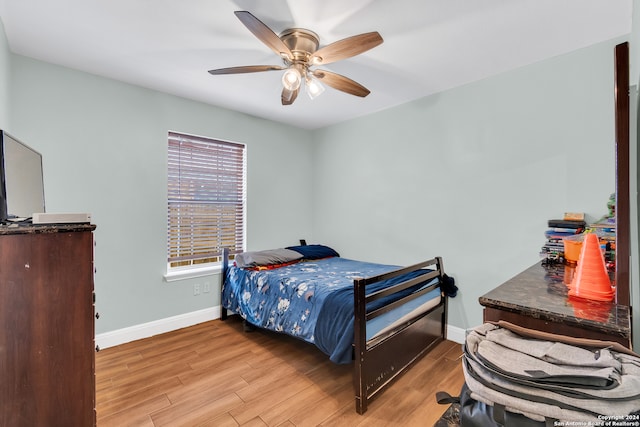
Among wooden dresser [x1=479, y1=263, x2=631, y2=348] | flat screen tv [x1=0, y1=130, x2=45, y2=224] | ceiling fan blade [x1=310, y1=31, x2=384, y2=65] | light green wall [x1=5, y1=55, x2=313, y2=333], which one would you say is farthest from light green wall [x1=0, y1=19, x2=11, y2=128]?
wooden dresser [x1=479, y1=263, x2=631, y2=348]

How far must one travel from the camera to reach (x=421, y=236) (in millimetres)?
3072

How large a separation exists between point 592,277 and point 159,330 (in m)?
3.39

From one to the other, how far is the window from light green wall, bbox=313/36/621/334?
57.2 inches

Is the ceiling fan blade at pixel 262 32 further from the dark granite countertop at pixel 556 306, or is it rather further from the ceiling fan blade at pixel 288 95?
the dark granite countertop at pixel 556 306

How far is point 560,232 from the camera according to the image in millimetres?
2023

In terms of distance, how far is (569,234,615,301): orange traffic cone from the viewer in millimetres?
1024

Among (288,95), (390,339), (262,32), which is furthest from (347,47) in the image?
(390,339)

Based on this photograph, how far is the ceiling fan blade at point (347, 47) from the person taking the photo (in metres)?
1.60

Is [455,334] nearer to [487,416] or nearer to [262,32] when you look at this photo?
[487,416]

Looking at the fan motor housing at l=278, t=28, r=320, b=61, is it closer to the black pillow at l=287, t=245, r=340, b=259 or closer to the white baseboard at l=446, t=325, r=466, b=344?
the black pillow at l=287, t=245, r=340, b=259

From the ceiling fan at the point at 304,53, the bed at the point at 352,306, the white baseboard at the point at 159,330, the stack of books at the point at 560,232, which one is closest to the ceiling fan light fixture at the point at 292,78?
the ceiling fan at the point at 304,53

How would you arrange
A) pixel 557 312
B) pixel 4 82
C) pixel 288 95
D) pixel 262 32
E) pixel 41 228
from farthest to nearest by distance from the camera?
pixel 288 95 → pixel 4 82 → pixel 262 32 → pixel 41 228 → pixel 557 312

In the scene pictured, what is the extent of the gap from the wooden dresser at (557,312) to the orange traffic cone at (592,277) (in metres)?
0.04

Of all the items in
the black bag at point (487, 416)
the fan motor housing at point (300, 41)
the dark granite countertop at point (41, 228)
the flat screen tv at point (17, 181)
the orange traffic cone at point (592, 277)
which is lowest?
the black bag at point (487, 416)
